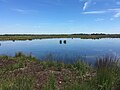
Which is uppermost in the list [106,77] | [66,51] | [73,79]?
[106,77]

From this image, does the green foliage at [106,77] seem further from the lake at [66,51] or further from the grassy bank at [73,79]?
the lake at [66,51]

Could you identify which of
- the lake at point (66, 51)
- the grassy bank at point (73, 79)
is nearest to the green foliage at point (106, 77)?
the grassy bank at point (73, 79)

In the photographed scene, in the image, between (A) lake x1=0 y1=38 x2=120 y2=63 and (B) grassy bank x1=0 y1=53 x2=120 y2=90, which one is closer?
(B) grassy bank x1=0 y1=53 x2=120 y2=90

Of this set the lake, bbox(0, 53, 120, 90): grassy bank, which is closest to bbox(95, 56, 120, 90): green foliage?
bbox(0, 53, 120, 90): grassy bank

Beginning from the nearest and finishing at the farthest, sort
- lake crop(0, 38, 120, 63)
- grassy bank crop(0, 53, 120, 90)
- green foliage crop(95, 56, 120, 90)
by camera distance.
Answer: grassy bank crop(0, 53, 120, 90) < green foliage crop(95, 56, 120, 90) < lake crop(0, 38, 120, 63)

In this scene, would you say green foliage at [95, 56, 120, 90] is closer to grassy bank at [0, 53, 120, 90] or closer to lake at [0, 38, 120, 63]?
grassy bank at [0, 53, 120, 90]

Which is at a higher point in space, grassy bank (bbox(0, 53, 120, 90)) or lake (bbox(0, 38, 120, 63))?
grassy bank (bbox(0, 53, 120, 90))

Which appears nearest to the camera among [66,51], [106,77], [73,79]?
[106,77]

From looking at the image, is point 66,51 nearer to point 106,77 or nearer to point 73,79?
point 73,79

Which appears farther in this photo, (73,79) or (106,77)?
(73,79)

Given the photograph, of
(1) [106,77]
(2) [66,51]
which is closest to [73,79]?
(1) [106,77]

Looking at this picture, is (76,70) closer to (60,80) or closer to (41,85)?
(60,80)

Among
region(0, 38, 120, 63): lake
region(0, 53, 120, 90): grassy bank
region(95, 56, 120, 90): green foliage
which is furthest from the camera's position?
region(0, 38, 120, 63): lake

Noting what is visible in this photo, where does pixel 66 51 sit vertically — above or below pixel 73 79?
below
